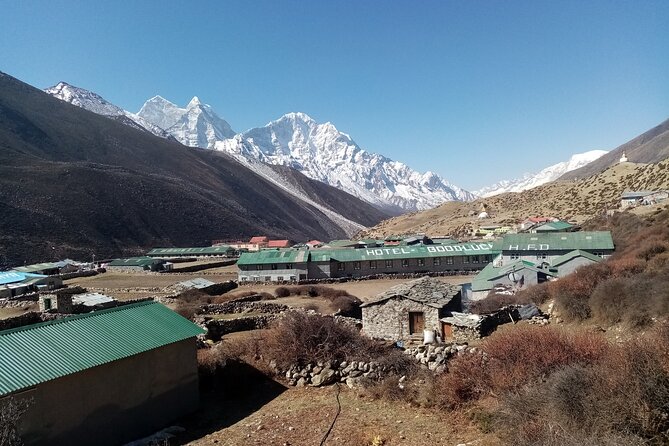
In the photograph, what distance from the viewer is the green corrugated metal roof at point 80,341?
37.3ft

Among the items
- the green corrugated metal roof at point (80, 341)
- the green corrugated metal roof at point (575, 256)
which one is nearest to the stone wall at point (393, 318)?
the green corrugated metal roof at point (80, 341)

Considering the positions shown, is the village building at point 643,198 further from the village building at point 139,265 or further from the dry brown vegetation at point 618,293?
the village building at point 139,265

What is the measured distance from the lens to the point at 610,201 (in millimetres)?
80688

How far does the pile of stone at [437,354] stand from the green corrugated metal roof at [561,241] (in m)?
33.4

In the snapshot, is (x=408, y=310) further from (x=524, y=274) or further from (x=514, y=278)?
(x=524, y=274)

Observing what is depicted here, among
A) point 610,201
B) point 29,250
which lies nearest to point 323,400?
point 610,201

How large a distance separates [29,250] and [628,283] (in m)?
96.0

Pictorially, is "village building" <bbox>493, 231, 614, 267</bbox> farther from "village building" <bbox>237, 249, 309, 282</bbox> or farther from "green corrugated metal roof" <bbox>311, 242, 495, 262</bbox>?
"village building" <bbox>237, 249, 309, 282</bbox>

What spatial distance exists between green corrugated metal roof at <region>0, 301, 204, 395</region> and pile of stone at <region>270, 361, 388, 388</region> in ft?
11.9

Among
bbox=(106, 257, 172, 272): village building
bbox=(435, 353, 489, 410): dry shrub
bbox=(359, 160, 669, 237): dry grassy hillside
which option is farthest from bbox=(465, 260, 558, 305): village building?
bbox=(106, 257, 172, 272): village building

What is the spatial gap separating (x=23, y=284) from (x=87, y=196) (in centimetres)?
7500

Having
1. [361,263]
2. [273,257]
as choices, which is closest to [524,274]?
[361,263]

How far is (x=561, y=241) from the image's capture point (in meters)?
46.6

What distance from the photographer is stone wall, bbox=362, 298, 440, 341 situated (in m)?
22.1
